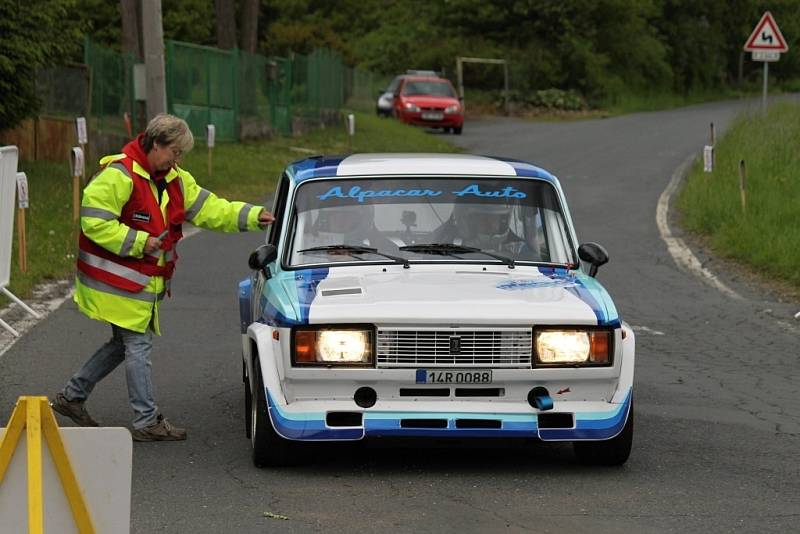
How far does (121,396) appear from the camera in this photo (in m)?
10.0

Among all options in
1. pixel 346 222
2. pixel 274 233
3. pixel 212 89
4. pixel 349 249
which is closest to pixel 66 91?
pixel 212 89

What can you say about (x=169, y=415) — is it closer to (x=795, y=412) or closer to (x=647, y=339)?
(x=795, y=412)

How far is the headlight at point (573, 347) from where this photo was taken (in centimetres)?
777

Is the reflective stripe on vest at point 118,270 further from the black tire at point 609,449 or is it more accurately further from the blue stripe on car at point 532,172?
the black tire at point 609,449

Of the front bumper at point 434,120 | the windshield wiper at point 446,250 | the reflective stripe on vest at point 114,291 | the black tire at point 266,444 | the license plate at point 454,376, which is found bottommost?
the front bumper at point 434,120

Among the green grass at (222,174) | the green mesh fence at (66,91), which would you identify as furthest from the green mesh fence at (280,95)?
the green mesh fence at (66,91)

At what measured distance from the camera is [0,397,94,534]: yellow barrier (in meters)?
5.29

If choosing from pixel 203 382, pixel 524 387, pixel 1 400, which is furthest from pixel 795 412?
pixel 1 400

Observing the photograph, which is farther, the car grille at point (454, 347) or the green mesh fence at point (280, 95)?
the green mesh fence at point (280, 95)

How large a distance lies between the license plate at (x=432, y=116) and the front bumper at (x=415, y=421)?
38.2 meters

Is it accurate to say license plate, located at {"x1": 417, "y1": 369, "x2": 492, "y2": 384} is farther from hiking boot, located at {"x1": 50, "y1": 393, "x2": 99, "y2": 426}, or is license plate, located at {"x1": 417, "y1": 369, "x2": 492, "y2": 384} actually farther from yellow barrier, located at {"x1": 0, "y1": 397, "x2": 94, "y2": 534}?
yellow barrier, located at {"x1": 0, "y1": 397, "x2": 94, "y2": 534}

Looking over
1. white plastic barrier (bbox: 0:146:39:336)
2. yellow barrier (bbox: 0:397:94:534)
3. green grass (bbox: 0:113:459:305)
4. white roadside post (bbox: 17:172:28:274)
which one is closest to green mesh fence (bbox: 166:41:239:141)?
green grass (bbox: 0:113:459:305)

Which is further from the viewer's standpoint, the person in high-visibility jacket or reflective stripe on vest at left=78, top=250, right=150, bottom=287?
reflective stripe on vest at left=78, top=250, right=150, bottom=287

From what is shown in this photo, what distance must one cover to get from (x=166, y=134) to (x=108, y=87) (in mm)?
22992
